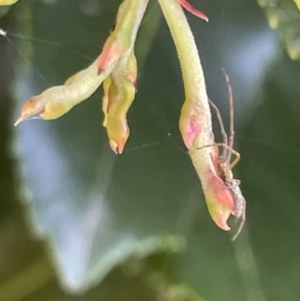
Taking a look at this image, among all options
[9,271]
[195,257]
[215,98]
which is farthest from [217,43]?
[9,271]

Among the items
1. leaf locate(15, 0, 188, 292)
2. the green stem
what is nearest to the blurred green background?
leaf locate(15, 0, 188, 292)

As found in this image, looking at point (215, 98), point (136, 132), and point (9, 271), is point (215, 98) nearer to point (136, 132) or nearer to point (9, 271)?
point (136, 132)

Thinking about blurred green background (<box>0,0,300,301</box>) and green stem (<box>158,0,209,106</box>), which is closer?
green stem (<box>158,0,209,106</box>)

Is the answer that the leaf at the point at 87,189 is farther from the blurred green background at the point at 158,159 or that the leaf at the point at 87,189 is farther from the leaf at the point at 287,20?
the leaf at the point at 287,20

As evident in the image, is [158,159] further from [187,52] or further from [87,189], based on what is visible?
[187,52]

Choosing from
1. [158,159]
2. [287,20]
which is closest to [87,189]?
[158,159]

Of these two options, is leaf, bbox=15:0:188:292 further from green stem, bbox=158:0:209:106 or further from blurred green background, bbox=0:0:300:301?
green stem, bbox=158:0:209:106

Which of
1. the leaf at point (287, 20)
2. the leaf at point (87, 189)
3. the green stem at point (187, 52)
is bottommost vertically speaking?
the leaf at point (87, 189)

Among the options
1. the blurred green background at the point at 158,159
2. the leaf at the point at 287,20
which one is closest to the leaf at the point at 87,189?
the blurred green background at the point at 158,159
